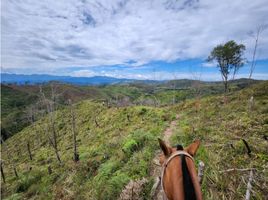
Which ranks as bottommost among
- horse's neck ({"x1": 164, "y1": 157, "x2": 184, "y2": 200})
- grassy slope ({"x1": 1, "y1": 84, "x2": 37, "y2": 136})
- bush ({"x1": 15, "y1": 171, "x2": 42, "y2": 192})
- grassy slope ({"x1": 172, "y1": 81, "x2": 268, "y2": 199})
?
grassy slope ({"x1": 1, "y1": 84, "x2": 37, "y2": 136})

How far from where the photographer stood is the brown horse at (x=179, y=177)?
1.72 metres

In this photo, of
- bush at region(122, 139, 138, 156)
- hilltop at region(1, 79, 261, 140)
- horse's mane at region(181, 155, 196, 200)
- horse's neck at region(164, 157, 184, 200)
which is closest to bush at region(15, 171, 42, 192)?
bush at region(122, 139, 138, 156)

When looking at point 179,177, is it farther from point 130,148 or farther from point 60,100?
point 60,100

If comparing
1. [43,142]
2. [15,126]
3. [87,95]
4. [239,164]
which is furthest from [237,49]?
[87,95]

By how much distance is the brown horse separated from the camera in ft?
5.64

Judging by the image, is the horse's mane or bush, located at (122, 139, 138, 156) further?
bush, located at (122, 139, 138, 156)

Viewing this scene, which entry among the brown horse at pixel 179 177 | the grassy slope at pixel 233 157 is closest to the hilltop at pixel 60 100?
the grassy slope at pixel 233 157

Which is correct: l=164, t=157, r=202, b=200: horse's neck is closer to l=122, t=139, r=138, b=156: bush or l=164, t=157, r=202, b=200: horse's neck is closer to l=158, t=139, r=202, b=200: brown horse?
l=158, t=139, r=202, b=200: brown horse

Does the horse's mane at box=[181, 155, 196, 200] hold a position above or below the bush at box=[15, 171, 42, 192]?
above

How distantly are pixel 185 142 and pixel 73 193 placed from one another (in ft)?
21.1

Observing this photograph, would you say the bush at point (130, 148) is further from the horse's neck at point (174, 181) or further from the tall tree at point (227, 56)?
the tall tree at point (227, 56)

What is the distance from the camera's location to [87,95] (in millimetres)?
162000

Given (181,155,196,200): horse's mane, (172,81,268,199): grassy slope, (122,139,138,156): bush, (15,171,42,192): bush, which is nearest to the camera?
(181,155,196,200): horse's mane

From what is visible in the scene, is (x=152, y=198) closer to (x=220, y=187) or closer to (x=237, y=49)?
(x=220, y=187)
